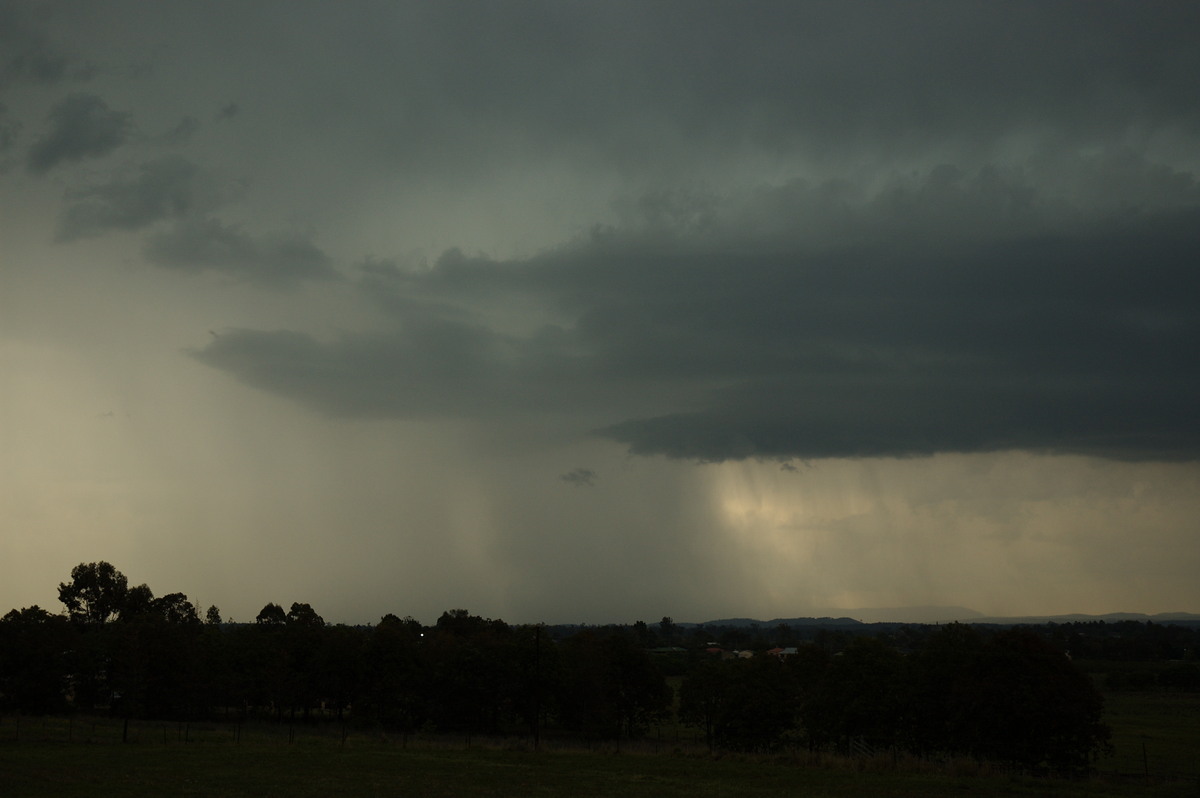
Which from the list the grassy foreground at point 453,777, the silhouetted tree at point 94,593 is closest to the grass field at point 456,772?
the grassy foreground at point 453,777

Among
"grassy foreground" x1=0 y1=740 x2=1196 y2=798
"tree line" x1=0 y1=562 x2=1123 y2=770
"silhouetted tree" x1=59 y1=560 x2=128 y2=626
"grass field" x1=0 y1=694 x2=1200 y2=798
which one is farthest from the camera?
"silhouetted tree" x1=59 y1=560 x2=128 y2=626

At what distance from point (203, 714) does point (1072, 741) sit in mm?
87019

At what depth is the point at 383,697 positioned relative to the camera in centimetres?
8725

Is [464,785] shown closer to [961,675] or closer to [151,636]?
[961,675]

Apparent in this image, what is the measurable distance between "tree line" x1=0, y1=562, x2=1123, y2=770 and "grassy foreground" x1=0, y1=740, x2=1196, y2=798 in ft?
28.0

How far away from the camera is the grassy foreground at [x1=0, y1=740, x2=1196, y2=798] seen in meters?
37.0

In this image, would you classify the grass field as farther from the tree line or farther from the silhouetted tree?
the silhouetted tree

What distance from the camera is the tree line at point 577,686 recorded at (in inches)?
2016

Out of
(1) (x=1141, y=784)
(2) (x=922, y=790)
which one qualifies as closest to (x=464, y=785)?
(2) (x=922, y=790)

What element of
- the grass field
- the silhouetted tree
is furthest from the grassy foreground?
the silhouetted tree

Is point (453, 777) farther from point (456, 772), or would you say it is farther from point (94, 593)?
point (94, 593)

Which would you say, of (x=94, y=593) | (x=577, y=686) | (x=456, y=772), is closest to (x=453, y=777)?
(x=456, y=772)

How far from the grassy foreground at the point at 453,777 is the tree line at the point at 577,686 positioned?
28.0ft

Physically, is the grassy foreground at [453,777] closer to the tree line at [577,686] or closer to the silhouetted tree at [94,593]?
the tree line at [577,686]
